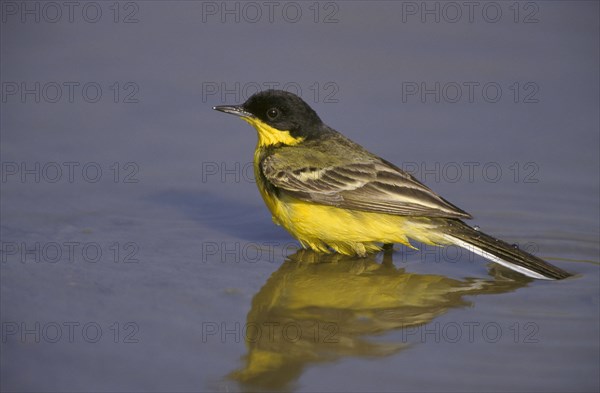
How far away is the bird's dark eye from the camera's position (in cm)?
1008

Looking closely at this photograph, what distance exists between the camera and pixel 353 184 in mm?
9641

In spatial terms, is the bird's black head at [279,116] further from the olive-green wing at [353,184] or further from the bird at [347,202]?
the olive-green wing at [353,184]

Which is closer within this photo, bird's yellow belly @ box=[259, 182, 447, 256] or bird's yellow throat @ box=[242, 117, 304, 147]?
bird's yellow belly @ box=[259, 182, 447, 256]

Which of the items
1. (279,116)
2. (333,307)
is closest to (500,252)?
(333,307)

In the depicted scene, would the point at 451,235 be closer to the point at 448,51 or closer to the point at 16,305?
the point at 16,305

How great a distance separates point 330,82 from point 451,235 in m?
4.11

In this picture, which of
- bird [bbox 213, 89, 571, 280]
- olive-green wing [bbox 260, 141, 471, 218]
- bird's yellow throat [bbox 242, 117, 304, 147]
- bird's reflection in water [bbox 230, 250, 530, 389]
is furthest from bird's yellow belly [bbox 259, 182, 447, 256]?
bird's yellow throat [bbox 242, 117, 304, 147]

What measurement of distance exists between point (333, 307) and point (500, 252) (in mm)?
1639

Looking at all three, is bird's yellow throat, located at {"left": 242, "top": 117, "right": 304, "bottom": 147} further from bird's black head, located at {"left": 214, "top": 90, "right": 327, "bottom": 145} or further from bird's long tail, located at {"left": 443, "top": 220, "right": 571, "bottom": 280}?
bird's long tail, located at {"left": 443, "top": 220, "right": 571, "bottom": 280}

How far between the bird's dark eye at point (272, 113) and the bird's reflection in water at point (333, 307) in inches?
53.5

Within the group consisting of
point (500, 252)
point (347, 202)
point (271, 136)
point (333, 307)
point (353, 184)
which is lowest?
point (333, 307)

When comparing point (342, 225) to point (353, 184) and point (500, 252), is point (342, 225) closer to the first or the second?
point (353, 184)

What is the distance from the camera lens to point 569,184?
424 inches

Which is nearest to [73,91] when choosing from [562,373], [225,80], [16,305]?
[225,80]
